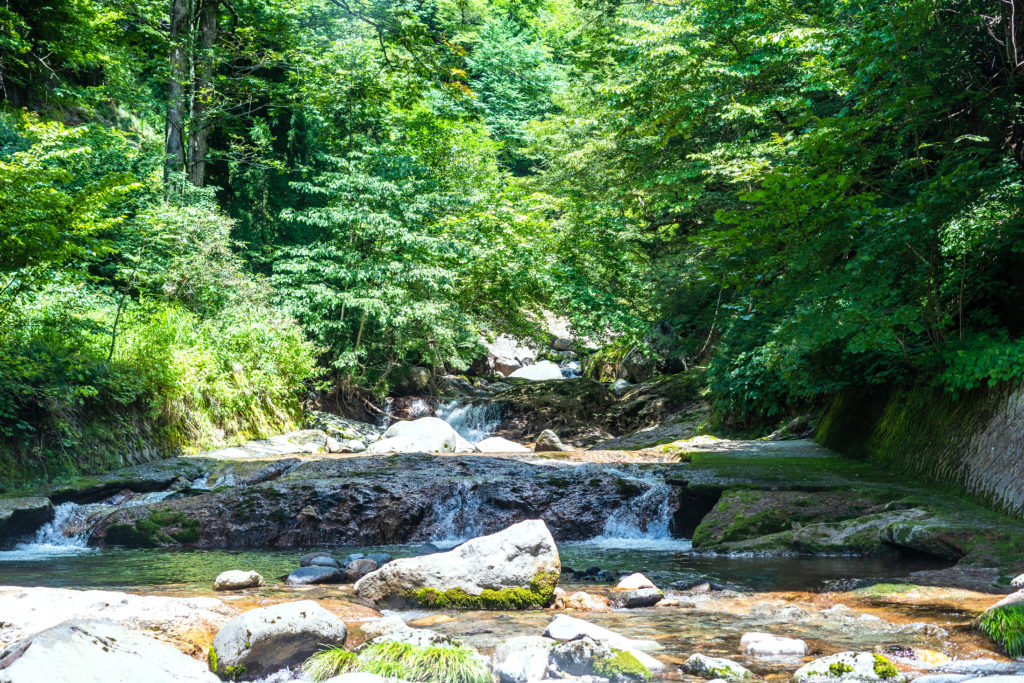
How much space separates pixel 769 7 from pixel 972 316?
8391mm

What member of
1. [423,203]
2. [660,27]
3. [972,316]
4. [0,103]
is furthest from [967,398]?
[0,103]

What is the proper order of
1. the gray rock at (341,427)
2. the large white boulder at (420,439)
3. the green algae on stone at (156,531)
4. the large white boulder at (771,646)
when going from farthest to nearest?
the gray rock at (341,427)
the large white boulder at (420,439)
the green algae on stone at (156,531)
the large white boulder at (771,646)

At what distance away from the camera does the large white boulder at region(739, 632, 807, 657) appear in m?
4.47

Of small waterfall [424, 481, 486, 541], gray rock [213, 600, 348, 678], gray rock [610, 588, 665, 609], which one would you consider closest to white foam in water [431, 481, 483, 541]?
small waterfall [424, 481, 486, 541]

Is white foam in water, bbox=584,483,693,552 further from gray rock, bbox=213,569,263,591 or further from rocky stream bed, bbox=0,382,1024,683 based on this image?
gray rock, bbox=213,569,263,591

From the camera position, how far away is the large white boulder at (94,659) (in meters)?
3.14

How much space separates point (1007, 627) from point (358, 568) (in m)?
5.47

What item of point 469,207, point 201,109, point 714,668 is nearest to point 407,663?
point 714,668

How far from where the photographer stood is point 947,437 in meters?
8.50

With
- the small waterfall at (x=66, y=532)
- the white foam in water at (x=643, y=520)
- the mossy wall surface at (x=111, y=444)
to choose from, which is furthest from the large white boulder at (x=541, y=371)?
the small waterfall at (x=66, y=532)

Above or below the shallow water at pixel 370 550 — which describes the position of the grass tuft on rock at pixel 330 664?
above

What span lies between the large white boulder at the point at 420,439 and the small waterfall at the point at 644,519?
Result: 197 inches

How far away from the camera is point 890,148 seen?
1015 centimetres

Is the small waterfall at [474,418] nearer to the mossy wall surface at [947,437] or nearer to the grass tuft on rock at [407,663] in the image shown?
the mossy wall surface at [947,437]
